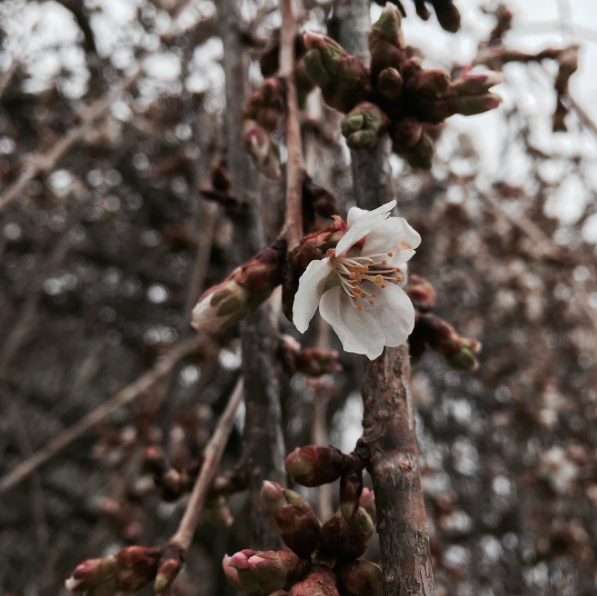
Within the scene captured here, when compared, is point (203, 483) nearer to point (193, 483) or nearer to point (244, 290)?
point (193, 483)

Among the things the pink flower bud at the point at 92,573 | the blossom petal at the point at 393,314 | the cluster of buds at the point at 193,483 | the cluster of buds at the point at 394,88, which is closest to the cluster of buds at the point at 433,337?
the blossom petal at the point at 393,314

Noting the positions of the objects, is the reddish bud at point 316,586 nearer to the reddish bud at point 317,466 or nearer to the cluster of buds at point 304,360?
the reddish bud at point 317,466

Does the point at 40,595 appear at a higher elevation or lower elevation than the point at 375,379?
lower

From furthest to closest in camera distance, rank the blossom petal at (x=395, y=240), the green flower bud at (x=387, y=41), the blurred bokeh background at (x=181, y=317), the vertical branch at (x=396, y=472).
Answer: the blurred bokeh background at (x=181, y=317) < the green flower bud at (x=387, y=41) < the blossom petal at (x=395, y=240) < the vertical branch at (x=396, y=472)

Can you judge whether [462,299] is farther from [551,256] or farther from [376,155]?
[376,155]

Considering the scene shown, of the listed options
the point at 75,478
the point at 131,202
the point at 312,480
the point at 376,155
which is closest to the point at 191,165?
the point at 131,202

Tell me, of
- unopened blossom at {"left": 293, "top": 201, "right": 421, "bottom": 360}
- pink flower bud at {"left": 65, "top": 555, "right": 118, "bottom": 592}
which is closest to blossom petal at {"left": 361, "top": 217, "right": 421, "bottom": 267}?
unopened blossom at {"left": 293, "top": 201, "right": 421, "bottom": 360}

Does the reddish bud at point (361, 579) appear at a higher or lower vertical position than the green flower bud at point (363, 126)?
lower

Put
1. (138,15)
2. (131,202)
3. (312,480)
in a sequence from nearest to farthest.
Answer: (312,480) < (138,15) < (131,202)
